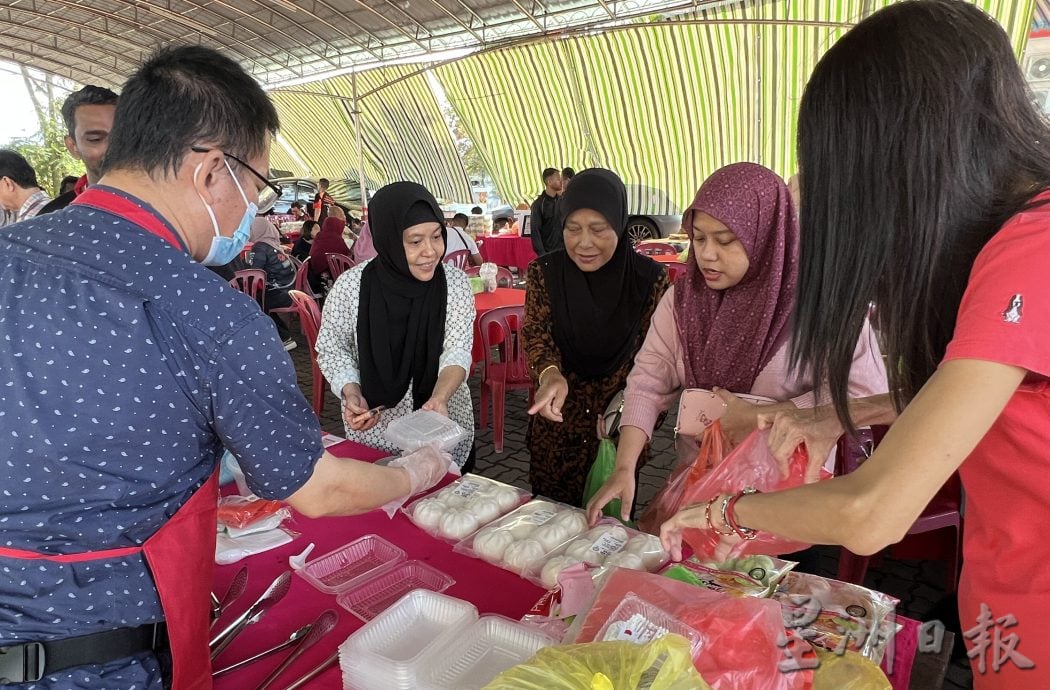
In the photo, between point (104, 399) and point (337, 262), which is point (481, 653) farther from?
point (337, 262)

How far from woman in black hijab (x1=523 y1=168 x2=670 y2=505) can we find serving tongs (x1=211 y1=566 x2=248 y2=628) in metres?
1.20

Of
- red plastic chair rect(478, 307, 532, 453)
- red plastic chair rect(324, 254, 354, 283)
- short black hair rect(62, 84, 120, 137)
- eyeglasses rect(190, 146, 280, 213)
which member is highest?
short black hair rect(62, 84, 120, 137)

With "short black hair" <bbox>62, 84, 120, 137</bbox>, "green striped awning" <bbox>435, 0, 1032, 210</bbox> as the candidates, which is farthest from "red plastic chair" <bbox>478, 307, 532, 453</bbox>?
"green striped awning" <bbox>435, 0, 1032, 210</bbox>

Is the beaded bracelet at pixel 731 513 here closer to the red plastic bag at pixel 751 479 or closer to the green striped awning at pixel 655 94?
the red plastic bag at pixel 751 479

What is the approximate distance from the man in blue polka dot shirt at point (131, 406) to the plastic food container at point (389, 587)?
0.30 m

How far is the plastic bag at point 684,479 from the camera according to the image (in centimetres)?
146

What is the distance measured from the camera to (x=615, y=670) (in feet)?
2.43

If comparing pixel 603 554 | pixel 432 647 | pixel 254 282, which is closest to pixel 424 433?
pixel 603 554

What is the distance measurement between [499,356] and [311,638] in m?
3.09

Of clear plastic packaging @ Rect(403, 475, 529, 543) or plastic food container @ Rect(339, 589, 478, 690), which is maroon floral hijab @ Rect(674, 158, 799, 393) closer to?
clear plastic packaging @ Rect(403, 475, 529, 543)

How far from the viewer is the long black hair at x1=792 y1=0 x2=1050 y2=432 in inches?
31.6

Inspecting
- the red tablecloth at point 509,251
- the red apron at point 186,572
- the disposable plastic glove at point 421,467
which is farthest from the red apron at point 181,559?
the red tablecloth at point 509,251

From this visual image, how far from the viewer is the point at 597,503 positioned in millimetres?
1568

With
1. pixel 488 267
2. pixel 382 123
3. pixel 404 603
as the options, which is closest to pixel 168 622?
pixel 404 603
